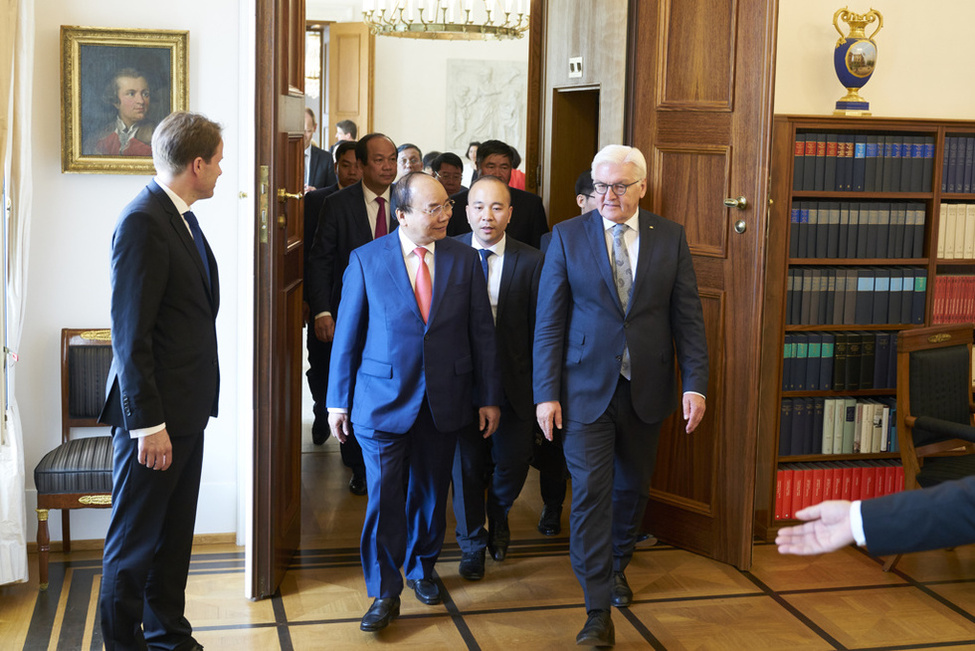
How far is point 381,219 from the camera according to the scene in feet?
17.1

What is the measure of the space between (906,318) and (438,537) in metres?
2.66

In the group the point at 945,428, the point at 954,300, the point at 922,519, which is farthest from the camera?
the point at 954,300

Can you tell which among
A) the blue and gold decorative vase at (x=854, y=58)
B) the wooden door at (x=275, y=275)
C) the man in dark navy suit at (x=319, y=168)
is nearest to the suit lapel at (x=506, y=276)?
the wooden door at (x=275, y=275)

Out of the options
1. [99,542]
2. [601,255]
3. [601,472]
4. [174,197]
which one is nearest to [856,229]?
[601,255]

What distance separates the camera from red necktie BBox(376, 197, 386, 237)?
205 inches

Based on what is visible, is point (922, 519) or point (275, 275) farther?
point (275, 275)

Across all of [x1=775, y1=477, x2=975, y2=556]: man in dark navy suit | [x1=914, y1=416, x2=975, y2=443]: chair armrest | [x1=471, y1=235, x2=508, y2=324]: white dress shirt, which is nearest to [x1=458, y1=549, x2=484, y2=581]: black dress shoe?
[x1=471, y1=235, x2=508, y2=324]: white dress shirt

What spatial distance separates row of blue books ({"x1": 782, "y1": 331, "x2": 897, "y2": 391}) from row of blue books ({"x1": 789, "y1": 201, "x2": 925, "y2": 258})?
0.41 m

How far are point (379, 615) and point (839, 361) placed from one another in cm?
263

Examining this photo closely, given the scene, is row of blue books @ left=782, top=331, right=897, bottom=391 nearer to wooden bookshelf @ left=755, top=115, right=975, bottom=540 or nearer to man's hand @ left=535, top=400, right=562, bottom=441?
wooden bookshelf @ left=755, top=115, right=975, bottom=540

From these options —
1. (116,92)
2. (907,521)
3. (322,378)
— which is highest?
(116,92)

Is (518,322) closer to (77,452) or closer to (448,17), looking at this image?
(77,452)

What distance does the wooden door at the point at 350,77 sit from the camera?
38.0 ft

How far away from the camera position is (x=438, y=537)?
13.7ft
